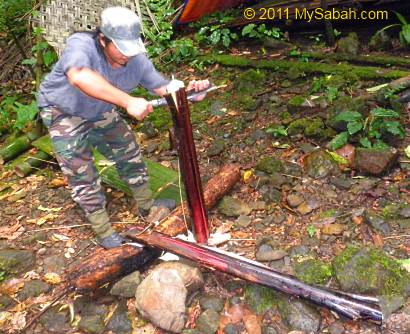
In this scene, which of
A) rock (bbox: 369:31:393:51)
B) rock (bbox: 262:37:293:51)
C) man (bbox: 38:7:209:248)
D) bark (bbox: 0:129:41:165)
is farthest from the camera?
rock (bbox: 262:37:293:51)

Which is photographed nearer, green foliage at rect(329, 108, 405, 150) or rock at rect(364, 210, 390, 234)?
rock at rect(364, 210, 390, 234)

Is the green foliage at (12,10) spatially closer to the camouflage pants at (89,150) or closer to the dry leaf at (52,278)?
the camouflage pants at (89,150)

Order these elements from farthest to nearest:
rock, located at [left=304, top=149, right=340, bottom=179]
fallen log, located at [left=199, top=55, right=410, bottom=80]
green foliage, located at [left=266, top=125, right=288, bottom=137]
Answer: fallen log, located at [left=199, top=55, right=410, bottom=80] < green foliage, located at [left=266, top=125, right=288, bottom=137] < rock, located at [left=304, top=149, right=340, bottom=179]

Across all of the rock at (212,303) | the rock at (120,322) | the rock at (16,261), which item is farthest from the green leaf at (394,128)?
the rock at (16,261)

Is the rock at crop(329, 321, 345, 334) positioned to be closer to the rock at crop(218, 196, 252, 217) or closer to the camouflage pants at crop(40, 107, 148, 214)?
the rock at crop(218, 196, 252, 217)

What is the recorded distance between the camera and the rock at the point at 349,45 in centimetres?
629

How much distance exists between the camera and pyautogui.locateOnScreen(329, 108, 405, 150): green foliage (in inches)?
170

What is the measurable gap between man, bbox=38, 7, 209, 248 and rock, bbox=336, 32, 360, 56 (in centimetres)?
365

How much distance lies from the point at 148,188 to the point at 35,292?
1.43m

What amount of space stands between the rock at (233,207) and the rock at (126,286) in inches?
43.7

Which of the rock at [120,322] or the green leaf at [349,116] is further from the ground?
the green leaf at [349,116]

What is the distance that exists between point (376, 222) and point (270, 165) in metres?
1.26

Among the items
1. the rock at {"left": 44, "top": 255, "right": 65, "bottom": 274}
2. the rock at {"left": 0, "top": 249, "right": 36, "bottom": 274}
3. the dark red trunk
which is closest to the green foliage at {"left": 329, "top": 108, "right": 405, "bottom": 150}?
the dark red trunk

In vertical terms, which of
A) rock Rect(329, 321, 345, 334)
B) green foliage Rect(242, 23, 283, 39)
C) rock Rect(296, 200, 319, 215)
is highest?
green foliage Rect(242, 23, 283, 39)
